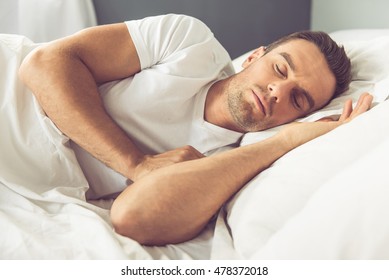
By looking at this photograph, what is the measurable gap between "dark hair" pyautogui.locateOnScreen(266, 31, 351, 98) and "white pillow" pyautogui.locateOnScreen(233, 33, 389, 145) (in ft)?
0.07

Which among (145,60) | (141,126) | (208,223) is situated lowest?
(208,223)

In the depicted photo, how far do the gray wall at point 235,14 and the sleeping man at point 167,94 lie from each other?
0.74m

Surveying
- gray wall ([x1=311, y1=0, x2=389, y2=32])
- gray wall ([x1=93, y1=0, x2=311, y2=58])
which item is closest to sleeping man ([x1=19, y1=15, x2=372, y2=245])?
gray wall ([x1=311, y1=0, x2=389, y2=32])

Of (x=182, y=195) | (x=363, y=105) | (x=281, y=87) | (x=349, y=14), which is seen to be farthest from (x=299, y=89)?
(x=349, y=14)

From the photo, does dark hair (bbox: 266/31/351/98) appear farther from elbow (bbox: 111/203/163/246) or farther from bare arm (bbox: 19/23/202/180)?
elbow (bbox: 111/203/163/246)

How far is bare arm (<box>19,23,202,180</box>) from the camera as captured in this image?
0.94 meters

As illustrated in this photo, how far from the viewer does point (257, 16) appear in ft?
6.45

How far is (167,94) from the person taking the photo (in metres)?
1.02

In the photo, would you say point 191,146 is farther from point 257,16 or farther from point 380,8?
point 257,16

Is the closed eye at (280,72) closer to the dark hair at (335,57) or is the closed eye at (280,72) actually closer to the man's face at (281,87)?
the man's face at (281,87)

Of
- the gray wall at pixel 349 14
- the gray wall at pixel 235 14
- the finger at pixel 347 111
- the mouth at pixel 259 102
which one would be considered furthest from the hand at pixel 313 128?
the gray wall at pixel 235 14

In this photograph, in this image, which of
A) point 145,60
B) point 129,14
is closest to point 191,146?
point 145,60

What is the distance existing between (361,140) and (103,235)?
47cm

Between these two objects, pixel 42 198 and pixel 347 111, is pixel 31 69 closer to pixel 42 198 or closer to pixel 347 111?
pixel 42 198
